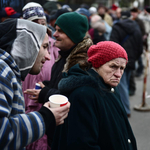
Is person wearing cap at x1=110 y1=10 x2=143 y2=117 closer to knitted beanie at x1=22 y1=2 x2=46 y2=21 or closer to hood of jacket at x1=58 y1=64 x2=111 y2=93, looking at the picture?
knitted beanie at x1=22 y1=2 x2=46 y2=21

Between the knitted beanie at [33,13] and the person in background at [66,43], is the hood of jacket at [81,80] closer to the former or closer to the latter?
the person in background at [66,43]

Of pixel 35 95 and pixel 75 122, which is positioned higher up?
pixel 75 122

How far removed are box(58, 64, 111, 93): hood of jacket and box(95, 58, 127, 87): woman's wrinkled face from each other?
0.04m

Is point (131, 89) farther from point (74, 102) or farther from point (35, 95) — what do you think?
point (74, 102)

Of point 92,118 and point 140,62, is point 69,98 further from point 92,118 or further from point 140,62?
point 140,62

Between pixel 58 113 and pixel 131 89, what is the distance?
17.1 ft

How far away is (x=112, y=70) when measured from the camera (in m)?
1.76

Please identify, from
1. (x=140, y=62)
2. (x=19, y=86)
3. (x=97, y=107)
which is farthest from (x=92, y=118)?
(x=140, y=62)

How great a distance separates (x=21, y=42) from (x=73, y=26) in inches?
39.7

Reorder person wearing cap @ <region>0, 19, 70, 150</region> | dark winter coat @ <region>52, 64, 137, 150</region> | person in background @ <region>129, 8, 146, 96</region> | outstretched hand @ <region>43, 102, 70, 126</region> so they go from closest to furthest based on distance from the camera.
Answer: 1. person wearing cap @ <region>0, 19, 70, 150</region>
2. outstretched hand @ <region>43, 102, 70, 126</region>
3. dark winter coat @ <region>52, 64, 137, 150</region>
4. person in background @ <region>129, 8, 146, 96</region>

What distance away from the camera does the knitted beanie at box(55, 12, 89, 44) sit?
2.40 m

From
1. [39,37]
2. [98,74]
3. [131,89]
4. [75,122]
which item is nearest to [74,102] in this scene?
[75,122]

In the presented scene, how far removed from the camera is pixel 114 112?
172 cm

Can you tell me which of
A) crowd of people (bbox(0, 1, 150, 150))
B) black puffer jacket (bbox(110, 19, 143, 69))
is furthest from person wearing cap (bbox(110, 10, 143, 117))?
crowd of people (bbox(0, 1, 150, 150))
